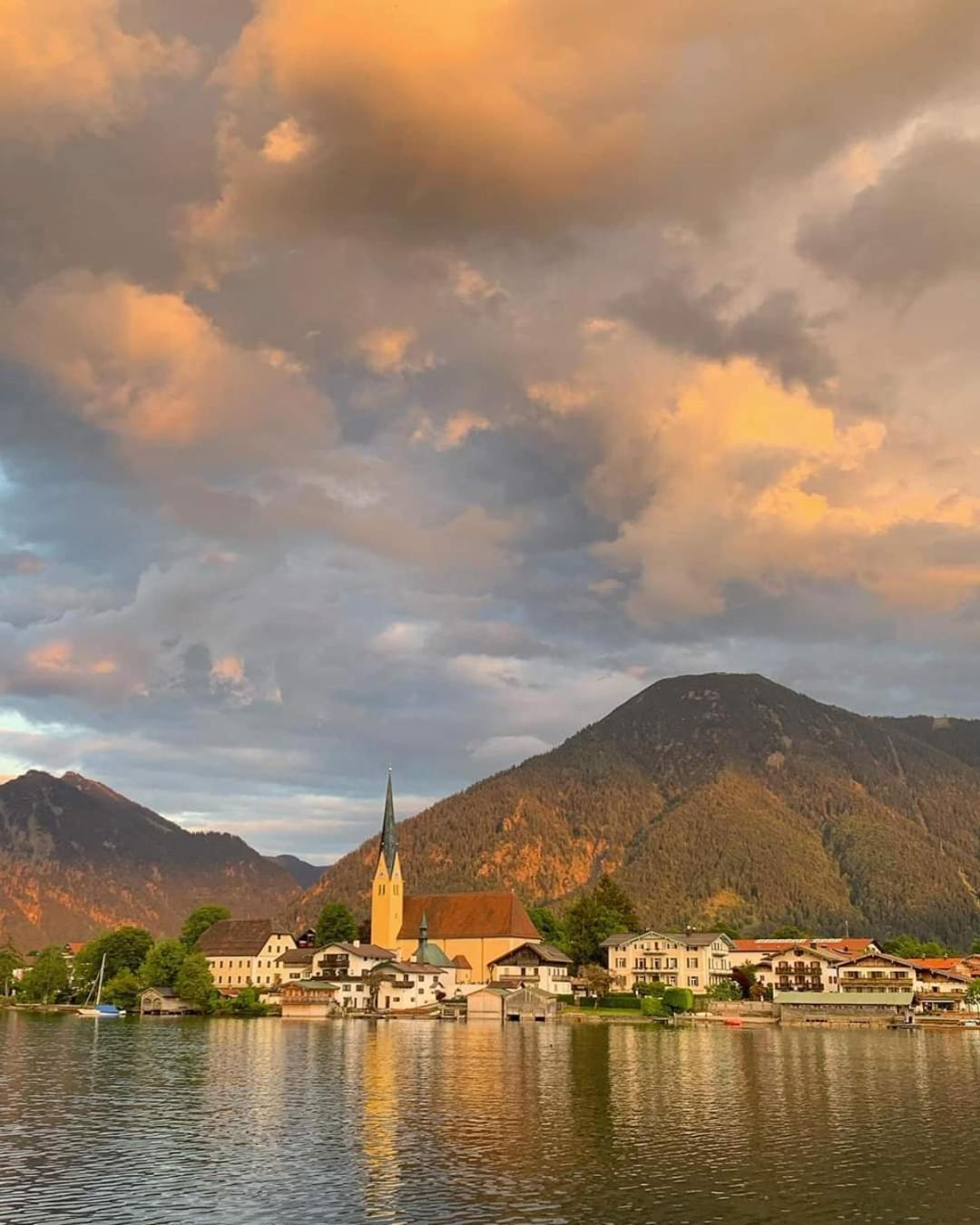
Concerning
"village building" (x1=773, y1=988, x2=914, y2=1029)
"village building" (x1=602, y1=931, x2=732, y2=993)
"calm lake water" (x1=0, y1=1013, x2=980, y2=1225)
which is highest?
"village building" (x1=602, y1=931, x2=732, y2=993)

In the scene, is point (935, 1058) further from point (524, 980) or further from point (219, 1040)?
point (524, 980)

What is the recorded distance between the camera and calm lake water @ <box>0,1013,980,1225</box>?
1558 inches

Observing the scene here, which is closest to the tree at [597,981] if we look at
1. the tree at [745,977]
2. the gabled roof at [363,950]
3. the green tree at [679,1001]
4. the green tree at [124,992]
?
the green tree at [679,1001]

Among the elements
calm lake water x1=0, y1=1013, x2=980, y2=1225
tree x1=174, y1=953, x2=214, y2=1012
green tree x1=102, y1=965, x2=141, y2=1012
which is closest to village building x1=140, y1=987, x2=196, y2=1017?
tree x1=174, y1=953, x2=214, y2=1012

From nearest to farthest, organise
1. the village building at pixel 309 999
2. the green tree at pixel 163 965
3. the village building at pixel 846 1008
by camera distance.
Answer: the village building at pixel 846 1008, the village building at pixel 309 999, the green tree at pixel 163 965

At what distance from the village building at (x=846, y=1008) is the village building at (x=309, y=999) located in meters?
67.2

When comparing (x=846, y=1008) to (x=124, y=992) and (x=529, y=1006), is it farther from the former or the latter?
(x=124, y=992)

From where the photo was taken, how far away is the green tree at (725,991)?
178 m

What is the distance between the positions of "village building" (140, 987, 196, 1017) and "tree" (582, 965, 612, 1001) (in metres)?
63.4

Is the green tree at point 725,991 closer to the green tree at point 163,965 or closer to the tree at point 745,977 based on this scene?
the tree at point 745,977

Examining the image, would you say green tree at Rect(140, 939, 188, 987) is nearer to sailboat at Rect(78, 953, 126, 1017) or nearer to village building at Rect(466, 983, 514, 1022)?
sailboat at Rect(78, 953, 126, 1017)

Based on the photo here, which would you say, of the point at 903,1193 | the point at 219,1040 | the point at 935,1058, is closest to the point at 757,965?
the point at 935,1058

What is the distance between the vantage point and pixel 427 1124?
56.2 m

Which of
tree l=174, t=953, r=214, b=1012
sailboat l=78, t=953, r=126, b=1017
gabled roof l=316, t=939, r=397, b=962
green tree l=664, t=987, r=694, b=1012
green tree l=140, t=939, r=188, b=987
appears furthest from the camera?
gabled roof l=316, t=939, r=397, b=962
